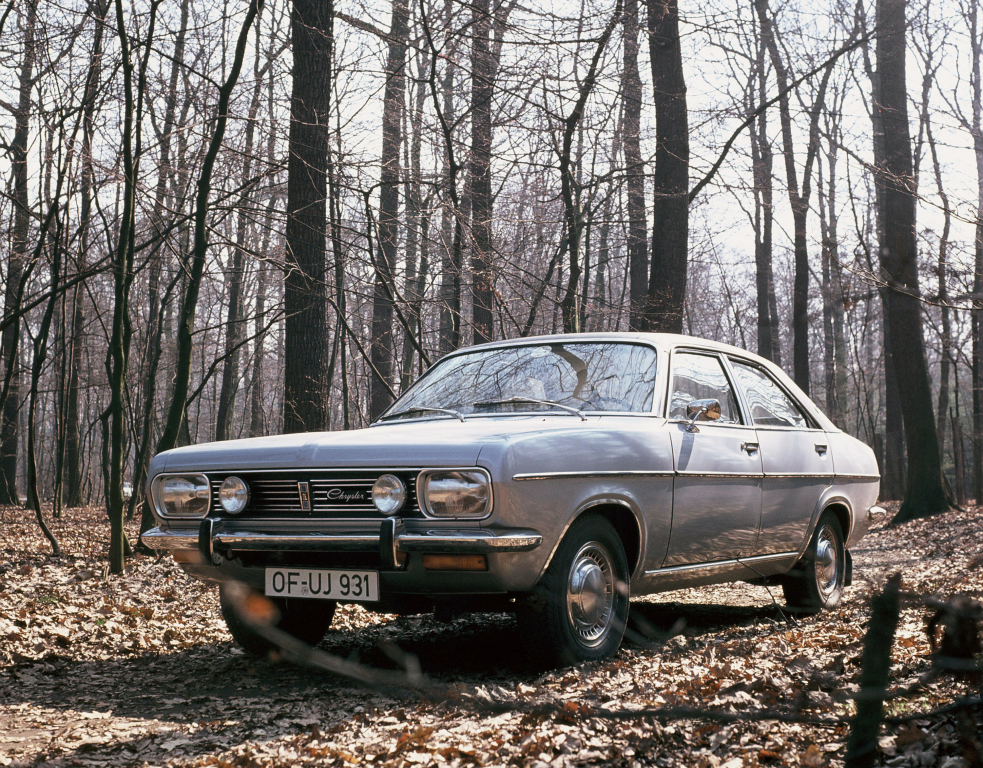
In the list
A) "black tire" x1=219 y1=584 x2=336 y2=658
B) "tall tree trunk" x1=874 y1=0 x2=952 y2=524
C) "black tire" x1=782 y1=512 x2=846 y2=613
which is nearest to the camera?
"black tire" x1=219 y1=584 x2=336 y2=658

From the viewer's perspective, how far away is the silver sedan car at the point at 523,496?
173 inches

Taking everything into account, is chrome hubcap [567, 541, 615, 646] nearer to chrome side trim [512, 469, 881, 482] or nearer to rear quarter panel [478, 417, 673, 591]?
rear quarter panel [478, 417, 673, 591]

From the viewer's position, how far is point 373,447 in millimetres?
4543

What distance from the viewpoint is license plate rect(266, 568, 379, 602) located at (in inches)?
176

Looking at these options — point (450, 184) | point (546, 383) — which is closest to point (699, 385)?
point (546, 383)

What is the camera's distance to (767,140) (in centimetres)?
2848

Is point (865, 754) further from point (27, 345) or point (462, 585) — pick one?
point (27, 345)

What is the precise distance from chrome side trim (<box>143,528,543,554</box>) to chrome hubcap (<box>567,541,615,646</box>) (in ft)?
1.41

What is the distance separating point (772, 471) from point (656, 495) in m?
1.38

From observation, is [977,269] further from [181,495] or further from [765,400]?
[181,495]

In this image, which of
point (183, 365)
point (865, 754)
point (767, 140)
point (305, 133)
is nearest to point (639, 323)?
point (305, 133)

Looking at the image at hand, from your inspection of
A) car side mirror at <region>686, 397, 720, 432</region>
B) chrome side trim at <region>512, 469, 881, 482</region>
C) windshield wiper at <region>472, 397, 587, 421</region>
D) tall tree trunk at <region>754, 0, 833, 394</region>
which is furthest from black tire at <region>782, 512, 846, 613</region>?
tall tree trunk at <region>754, 0, 833, 394</region>

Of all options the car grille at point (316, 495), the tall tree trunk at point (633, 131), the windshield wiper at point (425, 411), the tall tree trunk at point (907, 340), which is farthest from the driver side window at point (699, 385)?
the tall tree trunk at point (907, 340)

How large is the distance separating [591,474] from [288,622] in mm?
2001
